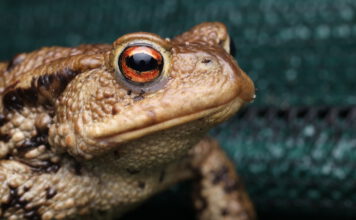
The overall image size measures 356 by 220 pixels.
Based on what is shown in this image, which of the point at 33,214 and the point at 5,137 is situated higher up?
the point at 5,137

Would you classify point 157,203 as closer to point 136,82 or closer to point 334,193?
point 334,193

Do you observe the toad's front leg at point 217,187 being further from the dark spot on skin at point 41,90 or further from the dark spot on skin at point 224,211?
the dark spot on skin at point 41,90

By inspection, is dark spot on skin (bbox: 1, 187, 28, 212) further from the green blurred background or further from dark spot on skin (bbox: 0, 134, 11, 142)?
the green blurred background

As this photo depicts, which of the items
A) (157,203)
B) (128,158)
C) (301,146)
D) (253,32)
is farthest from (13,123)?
(253,32)

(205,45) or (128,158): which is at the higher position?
(205,45)

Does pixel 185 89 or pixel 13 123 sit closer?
pixel 185 89

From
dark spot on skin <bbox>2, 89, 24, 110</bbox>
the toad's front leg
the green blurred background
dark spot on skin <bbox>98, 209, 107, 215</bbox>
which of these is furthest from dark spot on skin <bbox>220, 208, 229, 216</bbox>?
dark spot on skin <bbox>2, 89, 24, 110</bbox>

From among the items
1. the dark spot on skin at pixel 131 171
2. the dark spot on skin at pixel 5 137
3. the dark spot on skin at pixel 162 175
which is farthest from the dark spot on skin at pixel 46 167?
the dark spot on skin at pixel 162 175

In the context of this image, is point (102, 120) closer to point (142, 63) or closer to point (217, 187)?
point (142, 63)

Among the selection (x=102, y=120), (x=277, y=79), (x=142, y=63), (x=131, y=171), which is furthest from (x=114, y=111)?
(x=277, y=79)
